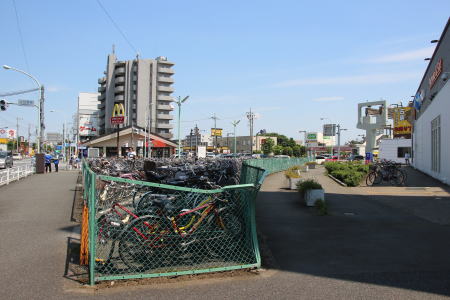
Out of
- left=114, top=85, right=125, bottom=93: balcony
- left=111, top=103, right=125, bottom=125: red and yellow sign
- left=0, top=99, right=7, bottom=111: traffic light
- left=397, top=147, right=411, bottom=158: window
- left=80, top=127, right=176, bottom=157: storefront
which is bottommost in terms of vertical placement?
left=397, top=147, right=411, bottom=158: window

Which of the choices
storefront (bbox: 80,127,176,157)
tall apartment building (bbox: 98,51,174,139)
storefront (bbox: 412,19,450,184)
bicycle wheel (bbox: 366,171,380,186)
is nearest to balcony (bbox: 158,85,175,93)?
tall apartment building (bbox: 98,51,174,139)

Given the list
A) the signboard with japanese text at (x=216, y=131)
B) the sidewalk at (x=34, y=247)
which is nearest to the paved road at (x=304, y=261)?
the sidewalk at (x=34, y=247)

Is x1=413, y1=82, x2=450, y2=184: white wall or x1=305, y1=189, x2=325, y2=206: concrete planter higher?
x1=413, y1=82, x2=450, y2=184: white wall

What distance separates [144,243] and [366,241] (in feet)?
12.9

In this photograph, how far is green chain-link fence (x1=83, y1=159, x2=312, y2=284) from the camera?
4.86 m

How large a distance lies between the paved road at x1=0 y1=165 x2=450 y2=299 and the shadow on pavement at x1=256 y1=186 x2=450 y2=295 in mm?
14

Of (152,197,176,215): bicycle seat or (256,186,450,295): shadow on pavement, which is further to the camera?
(152,197,176,215): bicycle seat

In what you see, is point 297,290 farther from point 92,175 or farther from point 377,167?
point 377,167

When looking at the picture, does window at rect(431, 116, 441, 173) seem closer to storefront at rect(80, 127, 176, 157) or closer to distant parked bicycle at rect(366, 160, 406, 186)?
distant parked bicycle at rect(366, 160, 406, 186)

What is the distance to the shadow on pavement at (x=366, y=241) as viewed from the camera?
501 cm

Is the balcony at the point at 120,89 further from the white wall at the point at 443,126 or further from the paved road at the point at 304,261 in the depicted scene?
the paved road at the point at 304,261

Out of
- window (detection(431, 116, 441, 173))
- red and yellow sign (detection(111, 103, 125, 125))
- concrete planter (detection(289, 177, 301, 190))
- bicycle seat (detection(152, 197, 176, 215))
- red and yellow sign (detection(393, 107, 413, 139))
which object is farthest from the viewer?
red and yellow sign (detection(393, 107, 413, 139))

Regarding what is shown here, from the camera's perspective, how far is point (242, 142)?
135 metres

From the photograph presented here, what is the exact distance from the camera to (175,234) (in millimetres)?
5086
